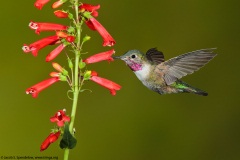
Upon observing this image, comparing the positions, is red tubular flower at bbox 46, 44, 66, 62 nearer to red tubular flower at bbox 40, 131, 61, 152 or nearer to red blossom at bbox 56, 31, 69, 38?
red blossom at bbox 56, 31, 69, 38

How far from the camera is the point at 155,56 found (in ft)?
9.51

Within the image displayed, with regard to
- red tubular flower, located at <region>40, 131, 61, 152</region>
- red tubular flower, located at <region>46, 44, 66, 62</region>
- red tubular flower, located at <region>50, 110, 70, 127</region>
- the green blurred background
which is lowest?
red tubular flower, located at <region>40, 131, 61, 152</region>

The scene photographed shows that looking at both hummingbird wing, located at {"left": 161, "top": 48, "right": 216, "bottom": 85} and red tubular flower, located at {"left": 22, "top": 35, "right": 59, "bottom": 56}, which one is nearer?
red tubular flower, located at {"left": 22, "top": 35, "right": 59, "bottom": 56}

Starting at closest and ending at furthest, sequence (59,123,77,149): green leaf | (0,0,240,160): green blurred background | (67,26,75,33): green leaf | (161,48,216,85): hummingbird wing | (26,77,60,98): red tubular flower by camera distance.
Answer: (59,123,77,149): green leaf
(67,26,75,33): green leaf
(26,77,60,98): red tubular flower
(161,48,216,85): hummingbird wing
(0,0,240,160): green blurred background

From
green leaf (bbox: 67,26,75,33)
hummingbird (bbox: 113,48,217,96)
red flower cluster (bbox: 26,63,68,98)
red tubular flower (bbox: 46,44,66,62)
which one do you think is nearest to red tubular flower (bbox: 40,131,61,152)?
red flower cluster (bbox: 26,63,68,98)

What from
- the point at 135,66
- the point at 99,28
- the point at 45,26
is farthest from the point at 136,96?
the point at 45,26

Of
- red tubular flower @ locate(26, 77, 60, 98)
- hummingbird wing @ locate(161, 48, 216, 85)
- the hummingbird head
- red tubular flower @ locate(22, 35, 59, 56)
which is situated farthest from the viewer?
the hummingbird head

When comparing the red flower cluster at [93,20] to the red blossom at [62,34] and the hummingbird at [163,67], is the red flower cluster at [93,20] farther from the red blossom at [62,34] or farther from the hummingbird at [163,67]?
the hummingbird at [163,67]

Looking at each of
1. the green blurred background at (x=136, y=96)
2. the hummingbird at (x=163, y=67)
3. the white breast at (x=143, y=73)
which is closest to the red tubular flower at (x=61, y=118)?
the hummingbird at (x=163, y=67)

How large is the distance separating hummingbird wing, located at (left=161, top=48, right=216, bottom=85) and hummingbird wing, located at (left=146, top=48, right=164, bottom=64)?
8 cm

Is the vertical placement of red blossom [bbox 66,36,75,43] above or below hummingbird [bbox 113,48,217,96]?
below

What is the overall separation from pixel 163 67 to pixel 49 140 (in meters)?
1.10

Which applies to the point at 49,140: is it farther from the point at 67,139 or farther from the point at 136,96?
the point at 136,96

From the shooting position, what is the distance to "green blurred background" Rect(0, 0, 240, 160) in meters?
4.28
